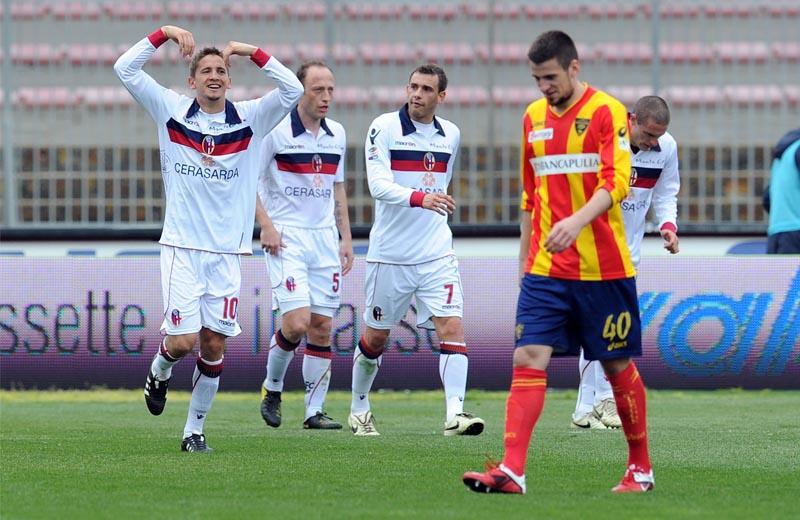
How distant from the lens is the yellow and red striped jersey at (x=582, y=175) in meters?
6.49

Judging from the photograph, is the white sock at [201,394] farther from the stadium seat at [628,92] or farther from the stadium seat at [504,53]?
the stadium seat at [628,92]

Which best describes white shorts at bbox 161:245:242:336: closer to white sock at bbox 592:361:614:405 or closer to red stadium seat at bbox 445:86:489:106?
white sock at bbox 592:361:614:405

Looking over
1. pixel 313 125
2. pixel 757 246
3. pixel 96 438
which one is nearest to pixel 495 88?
pixel 757 246

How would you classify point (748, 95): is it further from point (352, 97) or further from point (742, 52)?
point (352, 97)

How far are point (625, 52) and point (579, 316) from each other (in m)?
10.1

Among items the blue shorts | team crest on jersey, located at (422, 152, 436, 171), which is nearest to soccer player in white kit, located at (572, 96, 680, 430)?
team crest on jersey, located at (422, 152, 436, 171)

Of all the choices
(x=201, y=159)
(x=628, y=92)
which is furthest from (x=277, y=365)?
(x=628, y=92)

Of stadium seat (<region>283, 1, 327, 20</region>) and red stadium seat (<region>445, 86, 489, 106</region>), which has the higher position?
stadium seat (<region>283, 1, 327, 20</region>)

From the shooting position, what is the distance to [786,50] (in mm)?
16406

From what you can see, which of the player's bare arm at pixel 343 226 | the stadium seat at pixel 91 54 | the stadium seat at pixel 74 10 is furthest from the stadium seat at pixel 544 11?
the player's bare arm at pixel 343 226

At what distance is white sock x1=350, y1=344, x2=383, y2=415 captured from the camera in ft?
32.7

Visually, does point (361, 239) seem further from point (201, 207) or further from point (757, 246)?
point (201, 207)

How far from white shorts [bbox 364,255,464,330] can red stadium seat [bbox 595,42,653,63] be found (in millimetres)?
6859

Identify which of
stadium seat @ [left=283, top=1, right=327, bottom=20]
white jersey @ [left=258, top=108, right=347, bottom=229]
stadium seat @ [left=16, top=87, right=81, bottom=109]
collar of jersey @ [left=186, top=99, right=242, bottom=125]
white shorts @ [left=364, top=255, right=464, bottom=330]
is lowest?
white shorts @ [left=364, top=255, right=464, bottom=330]
